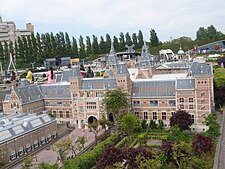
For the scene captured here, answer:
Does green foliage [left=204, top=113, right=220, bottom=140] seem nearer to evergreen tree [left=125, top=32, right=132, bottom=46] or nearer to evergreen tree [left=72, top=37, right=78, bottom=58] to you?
evergreen tree [left=72, top=37, right=78, bottom=58]

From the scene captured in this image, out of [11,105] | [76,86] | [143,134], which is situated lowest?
[143,134]

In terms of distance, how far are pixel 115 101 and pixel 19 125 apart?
49.4ft

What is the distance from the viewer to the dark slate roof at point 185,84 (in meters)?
44.1

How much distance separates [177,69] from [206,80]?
37.1 meters

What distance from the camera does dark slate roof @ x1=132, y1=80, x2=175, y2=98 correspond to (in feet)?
152

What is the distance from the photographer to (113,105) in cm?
4481

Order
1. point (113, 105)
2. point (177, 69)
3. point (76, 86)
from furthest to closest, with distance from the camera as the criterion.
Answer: point (177, 69) → point (76, 86) → point (113, 105)

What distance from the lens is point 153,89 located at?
47.7 metres

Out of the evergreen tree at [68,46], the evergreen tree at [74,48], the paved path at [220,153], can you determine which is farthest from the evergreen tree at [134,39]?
the paved path at [220,153]

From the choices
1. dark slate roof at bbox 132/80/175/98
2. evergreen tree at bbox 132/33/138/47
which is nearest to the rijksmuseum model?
dark slate roof at bbox 132/80/175/98

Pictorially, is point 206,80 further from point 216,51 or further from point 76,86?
point 216,51

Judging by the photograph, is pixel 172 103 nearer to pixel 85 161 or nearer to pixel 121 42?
pixel 85 161

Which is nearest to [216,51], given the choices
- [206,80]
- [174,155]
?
[206,80]

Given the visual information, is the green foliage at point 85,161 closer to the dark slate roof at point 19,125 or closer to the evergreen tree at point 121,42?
the dark slate roof at point 19,125
